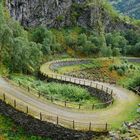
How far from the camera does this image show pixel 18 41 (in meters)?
86.8

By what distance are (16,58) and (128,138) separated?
4211cm

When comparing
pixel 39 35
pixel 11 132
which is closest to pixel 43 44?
pixel 39 35

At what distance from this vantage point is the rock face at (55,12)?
499 ft

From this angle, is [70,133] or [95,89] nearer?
[70,133]

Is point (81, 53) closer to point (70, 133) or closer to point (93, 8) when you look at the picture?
point (93, 8)

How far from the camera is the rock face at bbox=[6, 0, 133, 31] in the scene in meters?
152

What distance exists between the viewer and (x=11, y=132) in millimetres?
54219

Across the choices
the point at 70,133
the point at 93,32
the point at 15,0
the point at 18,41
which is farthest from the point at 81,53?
the point at 70,133

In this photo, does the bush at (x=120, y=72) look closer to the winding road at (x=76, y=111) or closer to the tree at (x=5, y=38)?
the tree at (x=5, y=38)

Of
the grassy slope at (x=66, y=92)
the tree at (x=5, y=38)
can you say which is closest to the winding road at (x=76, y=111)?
the grassy slope at (x=66, y=92)

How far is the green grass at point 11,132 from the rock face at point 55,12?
89484 mm

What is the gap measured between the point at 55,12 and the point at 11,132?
12580 centimetres

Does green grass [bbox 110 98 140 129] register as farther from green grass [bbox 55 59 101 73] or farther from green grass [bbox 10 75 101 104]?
green grass [bbox 55 59 101 73]

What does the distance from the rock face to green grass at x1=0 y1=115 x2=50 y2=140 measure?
89.5 metres
